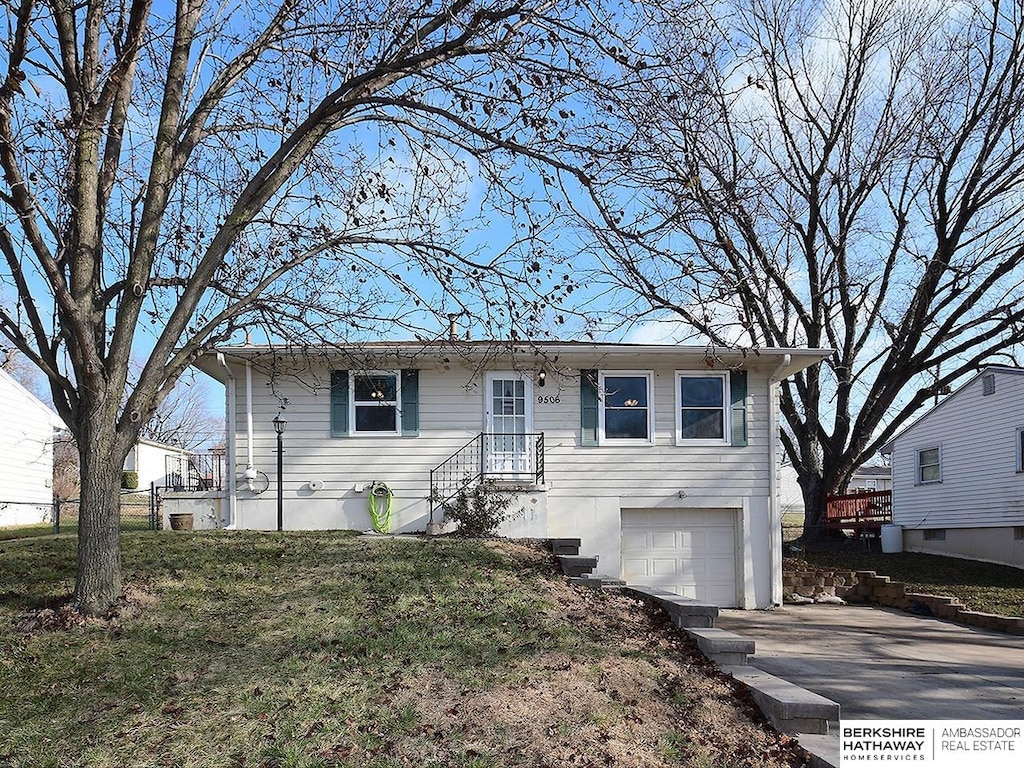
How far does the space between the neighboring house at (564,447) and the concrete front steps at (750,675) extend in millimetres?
4763

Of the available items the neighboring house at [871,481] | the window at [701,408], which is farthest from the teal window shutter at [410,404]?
the neighboring house at [871,481]

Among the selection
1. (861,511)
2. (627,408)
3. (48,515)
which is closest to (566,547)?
(627,408)

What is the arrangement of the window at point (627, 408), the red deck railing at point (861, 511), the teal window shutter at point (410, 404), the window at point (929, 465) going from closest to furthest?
the teal window shutter at point (410, 404) < the window at point (627, 408) < the window at point (929, 465) < the red deck railing at point (861, 511)

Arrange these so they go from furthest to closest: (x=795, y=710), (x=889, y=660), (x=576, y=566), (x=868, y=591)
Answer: (x=868, y=591) → (x=889, y=660) → (x=576, y=566) → (x=795, y=710)

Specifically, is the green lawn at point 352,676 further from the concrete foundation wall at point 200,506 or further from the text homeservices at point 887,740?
the concrete foundation wall at point 200,506

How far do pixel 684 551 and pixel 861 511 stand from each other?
11.4 m

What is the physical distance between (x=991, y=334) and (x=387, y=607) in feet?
53.4

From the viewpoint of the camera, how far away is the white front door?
47.2ft

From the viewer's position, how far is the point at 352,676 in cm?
625

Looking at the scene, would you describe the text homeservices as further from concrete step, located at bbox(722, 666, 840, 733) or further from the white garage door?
the white garage door

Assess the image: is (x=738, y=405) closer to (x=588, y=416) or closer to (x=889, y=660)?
(x=588, y=416)

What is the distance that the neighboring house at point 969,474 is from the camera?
63.7ft

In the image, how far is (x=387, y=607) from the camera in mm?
7727

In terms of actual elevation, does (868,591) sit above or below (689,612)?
Result: below
